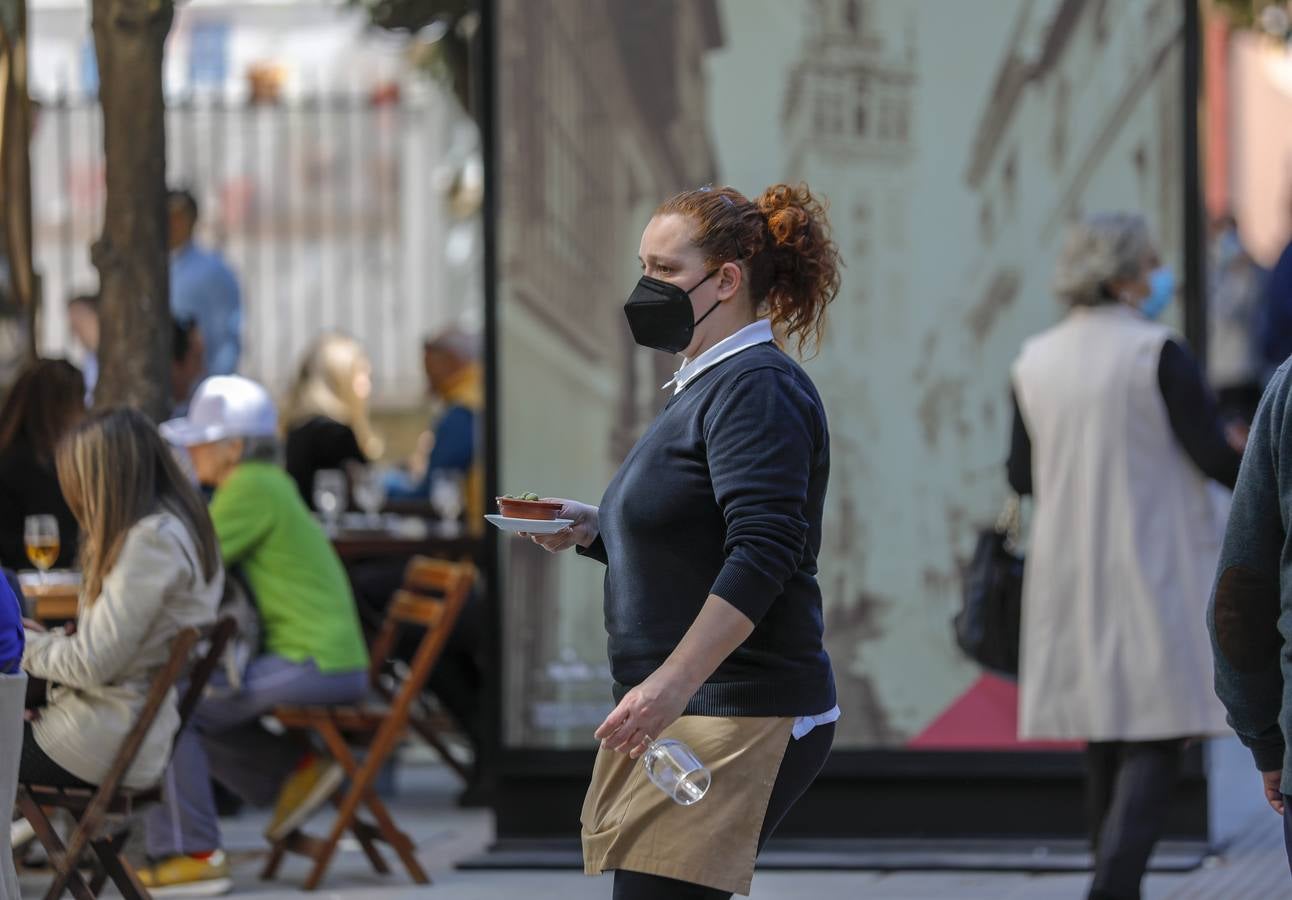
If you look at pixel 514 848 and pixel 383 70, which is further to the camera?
pixel 383 70

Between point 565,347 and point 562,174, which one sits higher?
point 562,174

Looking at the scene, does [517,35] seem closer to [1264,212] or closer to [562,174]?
[562,174]

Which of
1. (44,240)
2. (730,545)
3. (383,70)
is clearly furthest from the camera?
(383,70)

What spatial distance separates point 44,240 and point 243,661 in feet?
29.9

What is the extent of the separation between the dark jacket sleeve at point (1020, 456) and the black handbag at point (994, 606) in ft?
0.81

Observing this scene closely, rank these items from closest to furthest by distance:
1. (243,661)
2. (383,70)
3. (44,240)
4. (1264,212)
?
(243,661) → (44,240) → (383,70) → (1264,212)

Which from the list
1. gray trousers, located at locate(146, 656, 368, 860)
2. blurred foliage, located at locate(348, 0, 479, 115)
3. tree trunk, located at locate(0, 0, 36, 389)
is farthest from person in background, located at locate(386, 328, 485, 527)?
gray trousers, located at locate(146, 656, 368, 860)

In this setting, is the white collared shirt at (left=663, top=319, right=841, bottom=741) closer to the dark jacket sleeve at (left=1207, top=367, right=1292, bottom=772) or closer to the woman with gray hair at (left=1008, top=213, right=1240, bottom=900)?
the dark jacket sleeve at (left=1207, top=367, right=1292, bottom=772)

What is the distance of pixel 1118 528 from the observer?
228 inches

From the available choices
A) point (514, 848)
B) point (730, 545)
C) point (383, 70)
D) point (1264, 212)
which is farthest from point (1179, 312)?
point (1264, 212)

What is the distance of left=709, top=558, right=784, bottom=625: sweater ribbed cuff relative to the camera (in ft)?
11.3

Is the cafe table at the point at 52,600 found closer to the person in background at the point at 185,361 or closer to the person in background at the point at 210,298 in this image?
the person in background at the point at 185,361

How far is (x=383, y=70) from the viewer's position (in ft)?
57.6

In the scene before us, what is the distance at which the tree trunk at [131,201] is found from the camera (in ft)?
21.3
